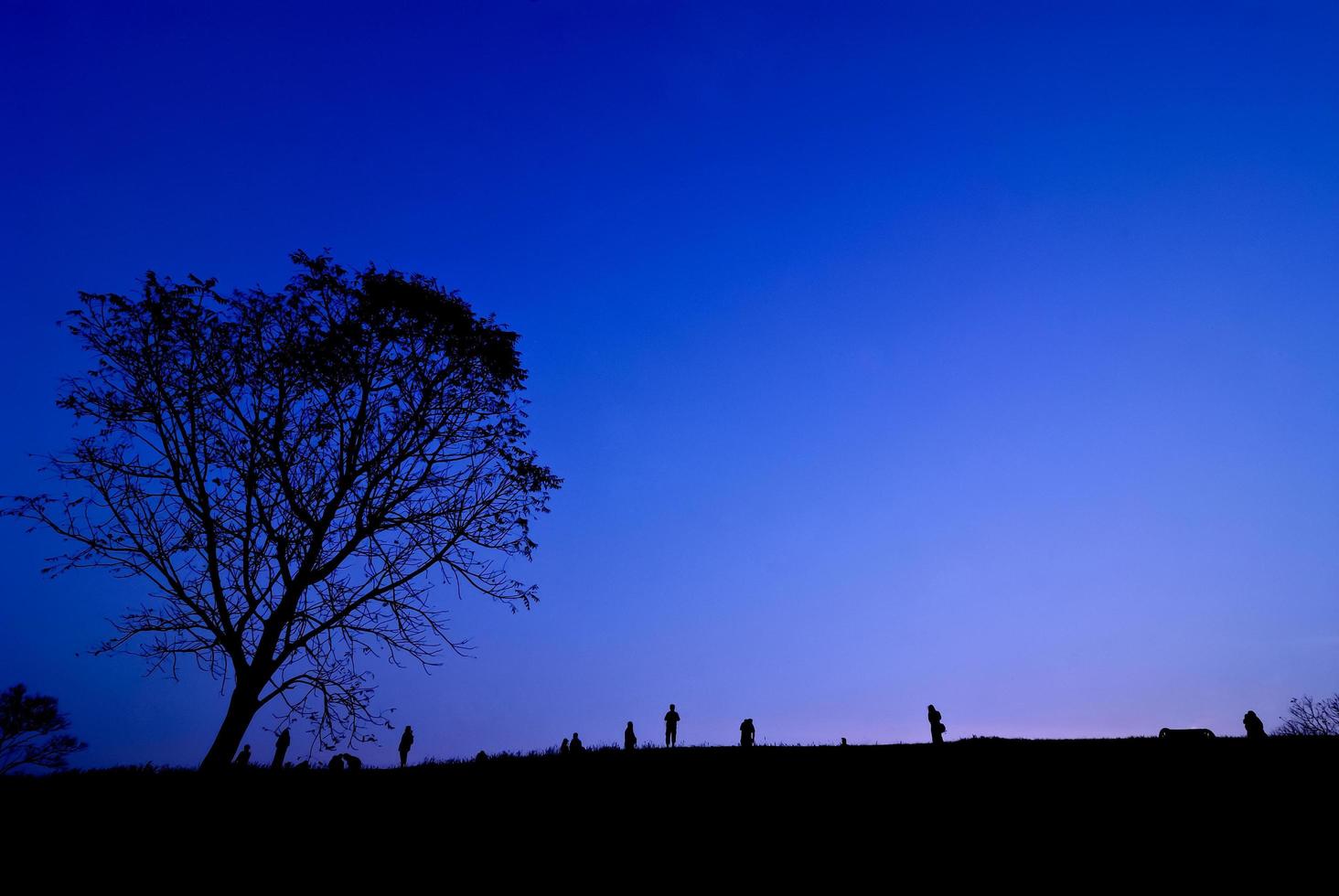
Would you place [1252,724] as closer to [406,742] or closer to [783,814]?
[783,814]

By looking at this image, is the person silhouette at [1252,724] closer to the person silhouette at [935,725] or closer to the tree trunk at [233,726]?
the person silhouette at [935,725]

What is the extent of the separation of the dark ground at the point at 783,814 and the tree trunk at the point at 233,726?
1.42ft

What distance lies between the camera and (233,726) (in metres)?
15.3

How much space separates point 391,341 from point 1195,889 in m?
20.2

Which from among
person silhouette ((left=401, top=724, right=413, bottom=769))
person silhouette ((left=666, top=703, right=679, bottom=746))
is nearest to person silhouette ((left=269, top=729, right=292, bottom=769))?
person silhouette ((left=401, top=724, right=413, bottom=769))

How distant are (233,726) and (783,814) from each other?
41.1 feet

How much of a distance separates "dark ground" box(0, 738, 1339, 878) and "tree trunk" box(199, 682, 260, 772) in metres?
0.43

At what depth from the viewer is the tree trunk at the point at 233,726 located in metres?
15.0

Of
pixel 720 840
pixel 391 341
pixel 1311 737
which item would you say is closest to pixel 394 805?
pixel 720 840

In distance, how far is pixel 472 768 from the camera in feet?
60.6

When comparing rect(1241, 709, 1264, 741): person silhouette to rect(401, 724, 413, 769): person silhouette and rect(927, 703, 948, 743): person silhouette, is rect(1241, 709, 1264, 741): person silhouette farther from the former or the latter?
rect(401, 724, 413, 769): person silhouette

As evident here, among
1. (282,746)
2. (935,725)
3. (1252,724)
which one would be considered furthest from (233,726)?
(1252,724)

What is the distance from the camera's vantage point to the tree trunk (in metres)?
15.0

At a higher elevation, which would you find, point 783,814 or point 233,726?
point 233,726
